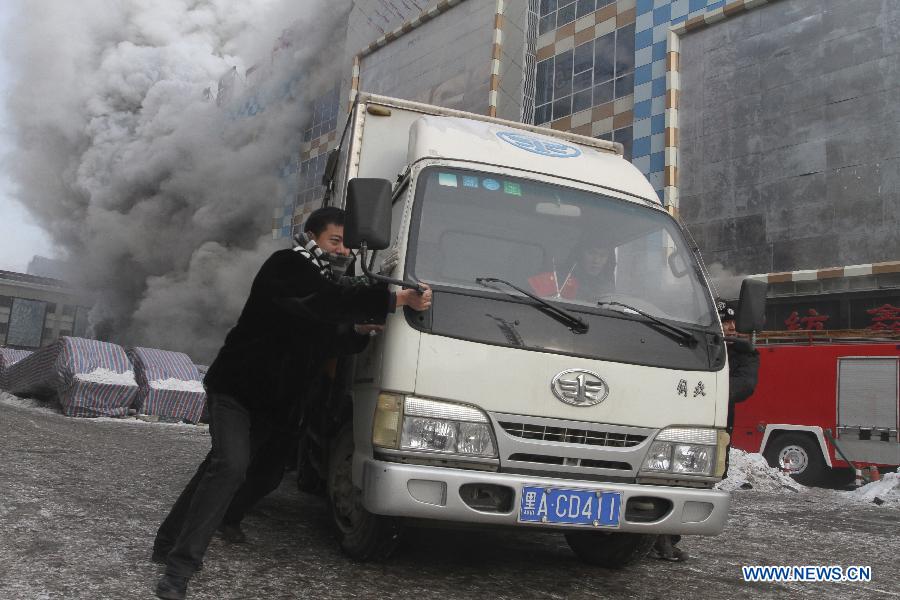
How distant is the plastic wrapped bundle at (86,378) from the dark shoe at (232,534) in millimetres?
8725

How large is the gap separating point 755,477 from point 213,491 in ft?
27.2

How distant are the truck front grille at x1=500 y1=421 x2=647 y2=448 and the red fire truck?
8.36m

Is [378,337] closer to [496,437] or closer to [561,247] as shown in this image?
[496,437]

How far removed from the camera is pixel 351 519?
340 cm

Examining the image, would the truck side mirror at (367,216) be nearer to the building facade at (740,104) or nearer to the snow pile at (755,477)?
the snow pile at (755,477)

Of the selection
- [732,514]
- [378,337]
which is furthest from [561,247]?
[732,514]

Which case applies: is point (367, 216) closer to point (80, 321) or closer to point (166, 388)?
point (166, 388)

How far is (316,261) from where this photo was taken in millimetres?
3230

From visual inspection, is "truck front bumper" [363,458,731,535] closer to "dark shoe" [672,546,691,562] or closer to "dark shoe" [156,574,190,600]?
"dark shoe" [156,574,190,600]

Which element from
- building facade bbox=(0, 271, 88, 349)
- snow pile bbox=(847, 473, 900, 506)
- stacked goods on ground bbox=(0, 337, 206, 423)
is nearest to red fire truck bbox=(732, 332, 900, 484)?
snow pile bbox=(847, 473, 900, 506)

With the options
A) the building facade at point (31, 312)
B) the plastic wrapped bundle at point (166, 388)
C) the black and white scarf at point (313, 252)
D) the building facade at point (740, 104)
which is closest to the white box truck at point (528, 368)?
the black and white scarf at point (313, 252)

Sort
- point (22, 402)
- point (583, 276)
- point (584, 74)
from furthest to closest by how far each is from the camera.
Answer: point (584, 74)
point (22, 402)
point (583, 276)

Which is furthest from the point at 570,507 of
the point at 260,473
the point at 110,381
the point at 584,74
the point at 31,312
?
the point at 31,312
